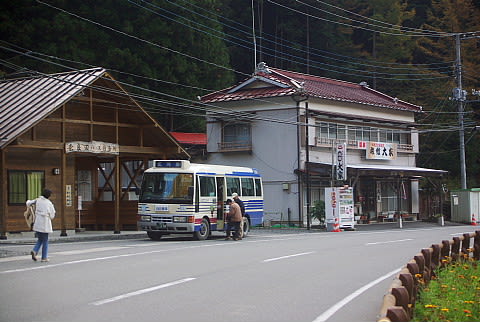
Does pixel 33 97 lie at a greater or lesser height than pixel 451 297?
greater

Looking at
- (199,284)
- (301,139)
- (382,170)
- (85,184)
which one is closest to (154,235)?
(85,184)

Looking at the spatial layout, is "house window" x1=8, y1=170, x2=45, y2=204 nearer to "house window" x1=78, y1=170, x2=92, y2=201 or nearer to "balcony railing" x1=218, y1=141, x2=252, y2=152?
"house window" x1=78, y1=170, x2=92, y2=201

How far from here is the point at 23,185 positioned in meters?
28.3

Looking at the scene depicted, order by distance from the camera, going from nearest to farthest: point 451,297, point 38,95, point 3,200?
point 451,297, point 3,200, point 38,95

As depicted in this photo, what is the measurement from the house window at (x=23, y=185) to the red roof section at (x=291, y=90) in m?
17.5

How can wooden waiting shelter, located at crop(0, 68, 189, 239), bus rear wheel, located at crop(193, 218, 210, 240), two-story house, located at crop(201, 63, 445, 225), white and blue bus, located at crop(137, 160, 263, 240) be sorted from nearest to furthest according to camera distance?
white and blue bus, located at crop(137, 160, 263, 240), wooden waiting shelter, located at crop(0, 68, 189, 239), bus rear wheel, located at crop(193, 218, 210, 240), two-story house, located at crop(201, 63, 445, 225)

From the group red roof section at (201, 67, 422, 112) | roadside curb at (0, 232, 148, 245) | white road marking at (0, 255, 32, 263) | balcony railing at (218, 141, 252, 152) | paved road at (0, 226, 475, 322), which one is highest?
red roof section at (201, 67, 422, 112)

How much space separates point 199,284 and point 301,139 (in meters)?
28.7

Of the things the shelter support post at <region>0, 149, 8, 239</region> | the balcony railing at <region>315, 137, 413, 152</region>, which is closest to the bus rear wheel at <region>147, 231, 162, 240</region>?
the shelter support post at <region>0, 149, 8, 239</region>

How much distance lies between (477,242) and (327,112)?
25298 mm

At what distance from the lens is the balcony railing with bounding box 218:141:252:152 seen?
144 ft

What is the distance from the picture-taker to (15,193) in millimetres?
28016

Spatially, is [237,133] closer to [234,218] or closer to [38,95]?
[234,218]

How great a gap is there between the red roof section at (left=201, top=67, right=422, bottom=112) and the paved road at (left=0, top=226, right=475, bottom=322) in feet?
70.9
